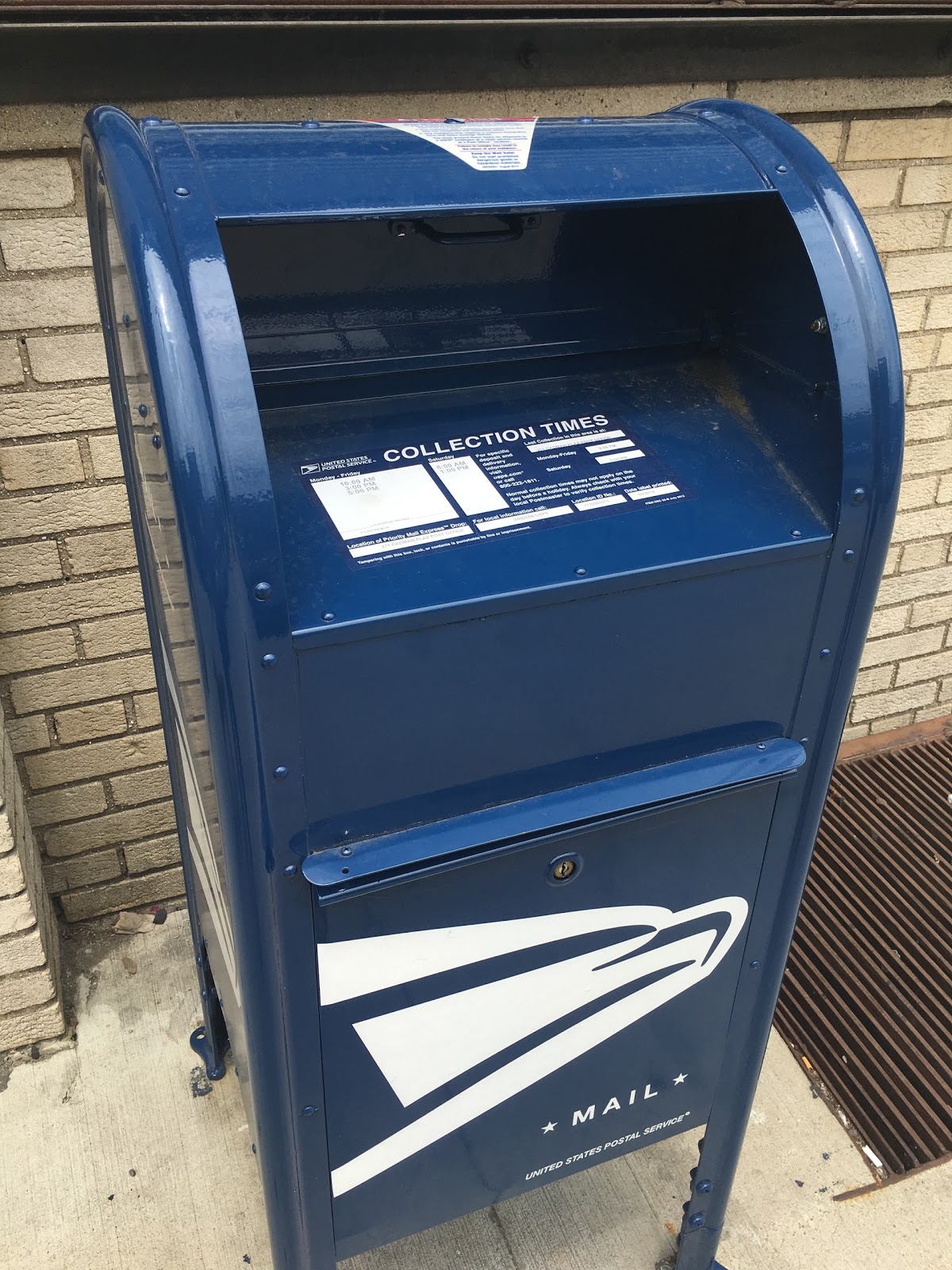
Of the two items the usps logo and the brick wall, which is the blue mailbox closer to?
the usps logo

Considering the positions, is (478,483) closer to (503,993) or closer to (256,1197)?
(503,993)

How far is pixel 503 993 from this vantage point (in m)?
1.52

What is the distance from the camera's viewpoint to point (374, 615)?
111 centimetres

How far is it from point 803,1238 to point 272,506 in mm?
1928

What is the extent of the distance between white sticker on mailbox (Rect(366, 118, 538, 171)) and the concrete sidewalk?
199 cm

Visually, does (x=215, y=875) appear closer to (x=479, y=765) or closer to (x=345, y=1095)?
(x=345, y=1095)

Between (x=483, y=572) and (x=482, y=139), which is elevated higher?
(x=482, y=139)

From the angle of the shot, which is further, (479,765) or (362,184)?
(479,765)

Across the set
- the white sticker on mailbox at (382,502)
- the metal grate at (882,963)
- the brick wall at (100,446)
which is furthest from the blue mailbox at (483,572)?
the metal grate at (882,963)

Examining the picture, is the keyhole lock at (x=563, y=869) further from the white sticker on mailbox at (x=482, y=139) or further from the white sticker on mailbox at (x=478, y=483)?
the white sticker on mailbox at (x=482, y=139)

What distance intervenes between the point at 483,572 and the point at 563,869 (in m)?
0.48

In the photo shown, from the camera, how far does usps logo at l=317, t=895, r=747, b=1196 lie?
1402 millimetres

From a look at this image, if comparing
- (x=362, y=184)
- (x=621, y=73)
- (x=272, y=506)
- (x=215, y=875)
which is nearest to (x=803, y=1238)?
(x=215, y=875)

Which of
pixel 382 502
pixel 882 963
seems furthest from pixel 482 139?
pixel 882 963
